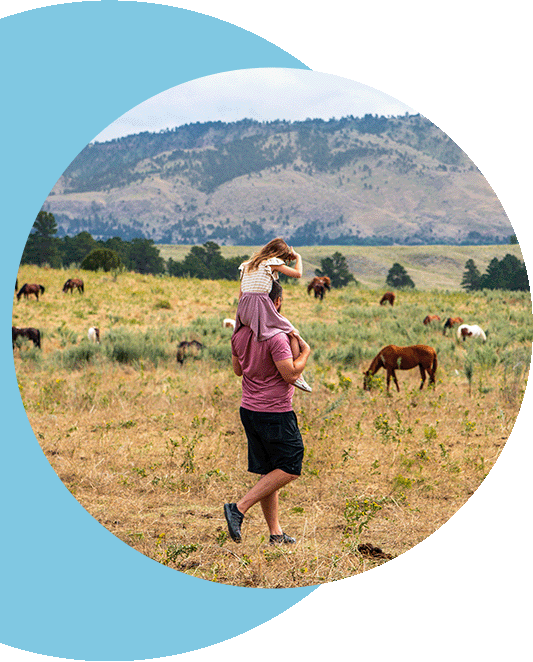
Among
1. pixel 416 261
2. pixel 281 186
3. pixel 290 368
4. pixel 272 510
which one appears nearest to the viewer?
pixel 290 368

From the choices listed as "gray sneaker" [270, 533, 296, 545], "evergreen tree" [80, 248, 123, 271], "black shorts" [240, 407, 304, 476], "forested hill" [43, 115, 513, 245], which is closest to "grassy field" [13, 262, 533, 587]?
"gray sneaker" [270, 533, 296, 545]

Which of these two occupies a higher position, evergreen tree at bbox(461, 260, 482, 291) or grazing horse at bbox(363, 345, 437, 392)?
evergreen tree at bbox(461, 260, 482, 291)

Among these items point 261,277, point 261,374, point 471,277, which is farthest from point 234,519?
point 471,277

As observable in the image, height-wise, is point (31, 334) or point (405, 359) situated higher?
point (31, 334)

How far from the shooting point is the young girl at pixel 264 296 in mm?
3652

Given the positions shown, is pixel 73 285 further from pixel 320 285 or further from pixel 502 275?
pixel 502 275

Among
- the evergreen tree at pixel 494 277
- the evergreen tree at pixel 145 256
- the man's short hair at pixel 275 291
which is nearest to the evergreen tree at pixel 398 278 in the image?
the evergreen tree at pixel 494 277

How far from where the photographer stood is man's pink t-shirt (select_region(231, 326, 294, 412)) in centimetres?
366

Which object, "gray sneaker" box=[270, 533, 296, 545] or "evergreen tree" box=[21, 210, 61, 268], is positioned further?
"evergreen tree" box=[21, 210, 61, 268]

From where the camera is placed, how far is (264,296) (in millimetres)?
3684

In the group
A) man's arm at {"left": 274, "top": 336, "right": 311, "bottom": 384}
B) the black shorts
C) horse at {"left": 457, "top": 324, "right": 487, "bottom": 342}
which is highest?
man's arm at {"left": 274, "top": 336, "right": 311, "bottom": 384}

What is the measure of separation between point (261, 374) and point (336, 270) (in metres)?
3.62

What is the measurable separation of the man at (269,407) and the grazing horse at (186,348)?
4.59 metres

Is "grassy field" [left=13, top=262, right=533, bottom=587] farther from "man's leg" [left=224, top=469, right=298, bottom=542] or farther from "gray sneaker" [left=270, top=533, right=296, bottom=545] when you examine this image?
"man's leg" [left=224, top=469, right=298, bottom=542]
